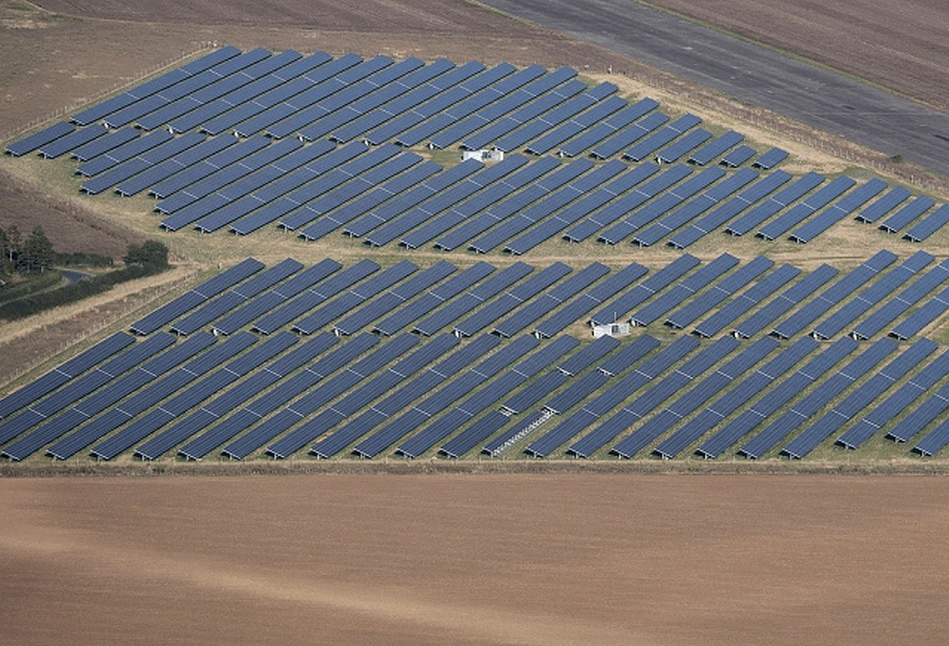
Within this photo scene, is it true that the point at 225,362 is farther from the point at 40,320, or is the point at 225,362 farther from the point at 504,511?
the point at 504,511

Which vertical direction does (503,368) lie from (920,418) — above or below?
above

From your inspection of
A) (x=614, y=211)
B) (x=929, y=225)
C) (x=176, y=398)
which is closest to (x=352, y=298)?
(x=176, y=398)

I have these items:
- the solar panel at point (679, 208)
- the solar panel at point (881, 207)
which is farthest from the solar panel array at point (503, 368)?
the solar panel at point (881, 207)

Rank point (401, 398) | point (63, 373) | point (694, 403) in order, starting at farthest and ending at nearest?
point (63, 373)
point (694, 403)
point (401, 398)

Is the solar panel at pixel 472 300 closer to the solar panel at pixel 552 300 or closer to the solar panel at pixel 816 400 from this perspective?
the solar panel at pixel 552 300

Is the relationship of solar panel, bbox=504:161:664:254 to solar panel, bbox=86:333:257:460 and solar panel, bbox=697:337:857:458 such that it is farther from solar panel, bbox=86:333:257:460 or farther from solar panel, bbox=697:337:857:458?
solar panel, bbox=697:337:857:458

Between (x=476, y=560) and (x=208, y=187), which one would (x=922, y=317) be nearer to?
(x=476, y=560)
